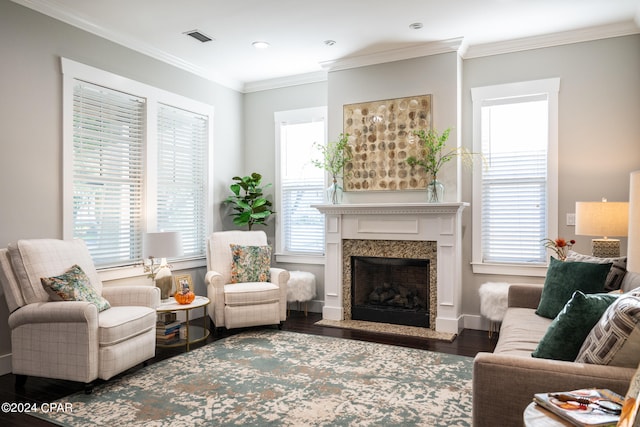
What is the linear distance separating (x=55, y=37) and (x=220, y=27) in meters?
1.38

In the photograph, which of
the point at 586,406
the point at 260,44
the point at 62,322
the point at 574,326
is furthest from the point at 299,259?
the point at 586,406

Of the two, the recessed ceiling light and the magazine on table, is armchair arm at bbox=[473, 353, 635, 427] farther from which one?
the recessed ceiling light

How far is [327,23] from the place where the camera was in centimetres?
407

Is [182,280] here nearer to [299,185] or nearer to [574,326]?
[299,185]

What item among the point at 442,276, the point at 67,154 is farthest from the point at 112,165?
the point at 442,276

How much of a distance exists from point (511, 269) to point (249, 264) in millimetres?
2704

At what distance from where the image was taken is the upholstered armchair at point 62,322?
116 inches

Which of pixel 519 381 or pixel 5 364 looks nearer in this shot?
pixel 519 381

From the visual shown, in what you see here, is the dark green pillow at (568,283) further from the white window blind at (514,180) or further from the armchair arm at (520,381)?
the armchair arm at (520,381)

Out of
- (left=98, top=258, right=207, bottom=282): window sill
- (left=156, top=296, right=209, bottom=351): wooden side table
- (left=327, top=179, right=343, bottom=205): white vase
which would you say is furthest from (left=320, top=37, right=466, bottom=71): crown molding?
(left=156, top=296, right=209, bottom=351): wooden side table

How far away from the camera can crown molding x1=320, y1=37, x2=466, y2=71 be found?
177 inches

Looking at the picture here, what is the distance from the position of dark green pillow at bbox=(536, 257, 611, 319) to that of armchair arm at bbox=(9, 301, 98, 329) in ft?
10.2

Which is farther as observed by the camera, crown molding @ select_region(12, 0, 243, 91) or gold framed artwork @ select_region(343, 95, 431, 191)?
gold framed artwork @ select_region(343, 95, 431, 191)

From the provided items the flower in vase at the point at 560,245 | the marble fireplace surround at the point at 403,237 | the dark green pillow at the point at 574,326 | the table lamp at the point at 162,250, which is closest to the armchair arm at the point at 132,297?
the table lamp at the point at 162,250
